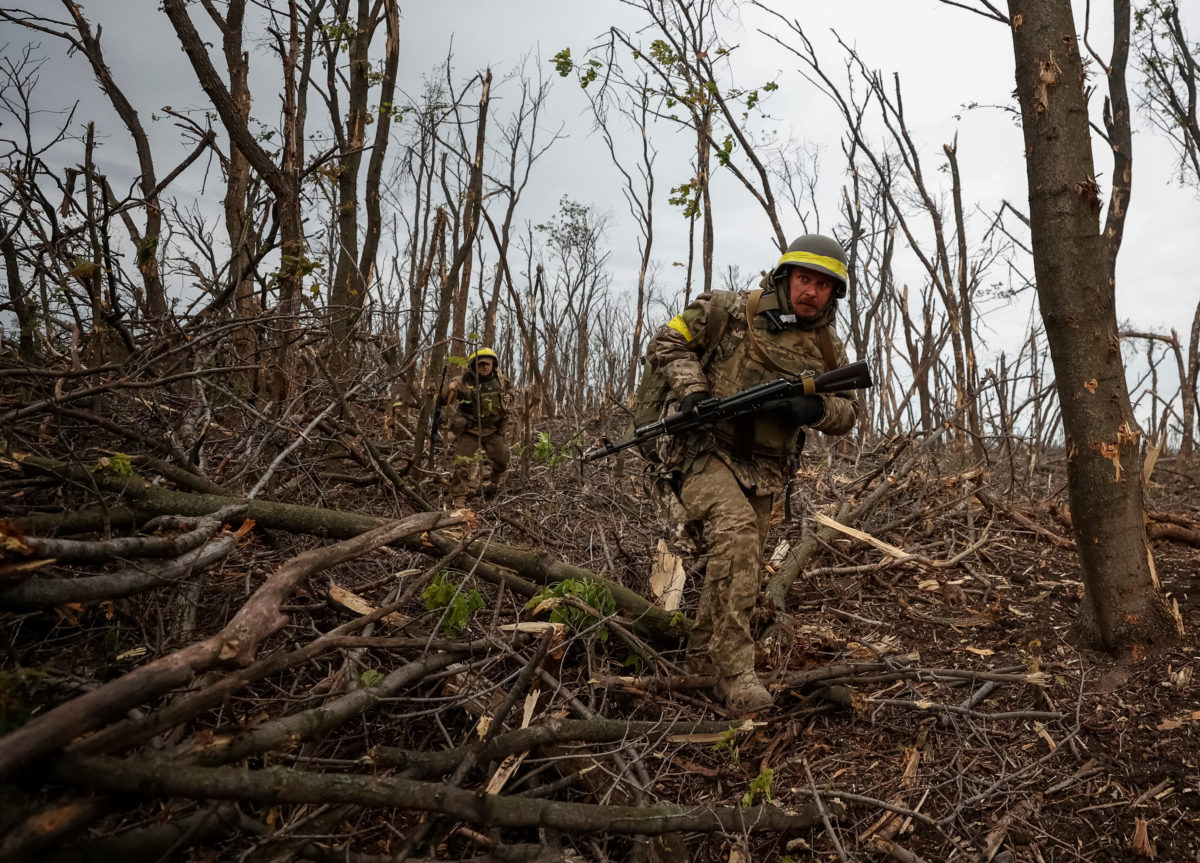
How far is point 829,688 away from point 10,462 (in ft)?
11.4

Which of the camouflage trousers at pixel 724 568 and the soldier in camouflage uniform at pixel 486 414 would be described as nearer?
the camouflage trousers at pixel 724 568

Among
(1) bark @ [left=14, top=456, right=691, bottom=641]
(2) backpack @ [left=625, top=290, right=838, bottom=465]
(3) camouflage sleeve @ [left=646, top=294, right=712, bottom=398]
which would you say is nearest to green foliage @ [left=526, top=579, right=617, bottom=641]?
(1) bark @ [left=14, top=456, right=691, bottom=641]

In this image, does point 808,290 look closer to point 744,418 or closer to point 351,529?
point 744,418

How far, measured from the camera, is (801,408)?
133 inches

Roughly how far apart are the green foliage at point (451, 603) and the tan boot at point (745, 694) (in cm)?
116

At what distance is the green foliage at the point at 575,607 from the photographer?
3.21 m

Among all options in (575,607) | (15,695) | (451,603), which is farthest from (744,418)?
(15,695)

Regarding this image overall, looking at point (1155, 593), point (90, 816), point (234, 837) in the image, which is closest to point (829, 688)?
point (1155, 593)

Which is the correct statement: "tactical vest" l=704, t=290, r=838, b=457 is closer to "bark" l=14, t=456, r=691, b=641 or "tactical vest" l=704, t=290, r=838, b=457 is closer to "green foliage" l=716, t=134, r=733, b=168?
"bark" l=14, t=456, r=691, b=641

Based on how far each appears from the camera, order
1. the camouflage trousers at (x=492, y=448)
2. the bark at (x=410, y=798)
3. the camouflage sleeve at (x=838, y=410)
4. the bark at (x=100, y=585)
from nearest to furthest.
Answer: the bark at (x=410, y=798) < the bark at (x=100, y=585) < the camouflage sleeve at (x=838, y=410) < the camouflage trousers at (x=492, y=448)

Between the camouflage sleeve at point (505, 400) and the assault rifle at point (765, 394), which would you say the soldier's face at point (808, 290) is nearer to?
the assault rifle at point (765, 394)

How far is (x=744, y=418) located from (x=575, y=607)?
3.94 ft

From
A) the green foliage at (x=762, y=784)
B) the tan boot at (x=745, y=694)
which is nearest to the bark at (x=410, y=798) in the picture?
the green foliage at (x=762, y=784)

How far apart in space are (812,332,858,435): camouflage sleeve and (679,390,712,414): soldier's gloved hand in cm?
57
